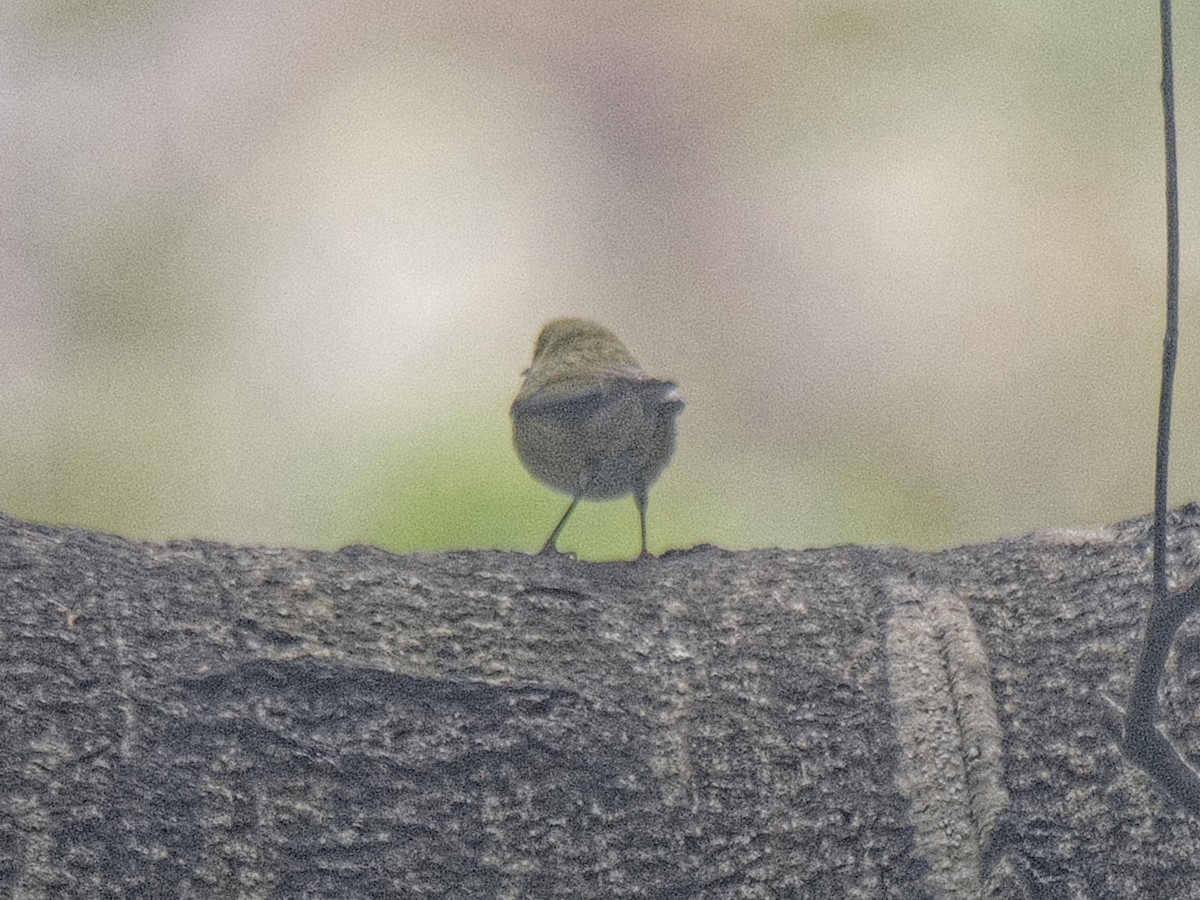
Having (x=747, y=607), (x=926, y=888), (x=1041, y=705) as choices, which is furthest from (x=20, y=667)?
(x=1041, y=705)

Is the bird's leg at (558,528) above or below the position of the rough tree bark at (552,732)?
above

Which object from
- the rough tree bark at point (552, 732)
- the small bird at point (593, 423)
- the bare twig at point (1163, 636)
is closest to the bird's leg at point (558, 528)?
the small bird at point (593, 423)

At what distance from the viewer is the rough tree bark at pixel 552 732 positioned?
1.55 metres

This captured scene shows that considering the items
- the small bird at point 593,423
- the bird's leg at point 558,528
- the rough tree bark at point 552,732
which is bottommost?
the rough tree bark at point 552,732

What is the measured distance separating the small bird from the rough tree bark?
1684mm

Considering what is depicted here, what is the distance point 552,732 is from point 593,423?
2.00 metres

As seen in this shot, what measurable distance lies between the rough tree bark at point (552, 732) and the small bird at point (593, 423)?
1.68 meters

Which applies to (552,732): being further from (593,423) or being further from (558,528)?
(558,528)

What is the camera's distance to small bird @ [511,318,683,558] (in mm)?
3570

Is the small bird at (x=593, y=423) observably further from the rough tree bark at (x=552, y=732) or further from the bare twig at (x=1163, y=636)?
the bare twig at (x=1163, y=636)

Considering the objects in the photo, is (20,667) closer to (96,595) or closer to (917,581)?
(96,595)

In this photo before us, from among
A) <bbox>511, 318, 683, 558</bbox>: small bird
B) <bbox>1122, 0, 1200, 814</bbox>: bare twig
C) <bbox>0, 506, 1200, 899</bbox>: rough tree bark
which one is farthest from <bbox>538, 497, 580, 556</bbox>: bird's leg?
<bbox>1122, 0, 1200, 814</bbox>: bare twig

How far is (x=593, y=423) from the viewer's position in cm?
363

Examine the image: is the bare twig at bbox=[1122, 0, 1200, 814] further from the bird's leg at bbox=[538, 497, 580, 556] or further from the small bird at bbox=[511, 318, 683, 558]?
the bird's leg at bbox=[538, 497, 580, 556]
